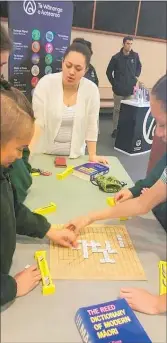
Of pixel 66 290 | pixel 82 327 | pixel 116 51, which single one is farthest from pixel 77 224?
pixel 116 51

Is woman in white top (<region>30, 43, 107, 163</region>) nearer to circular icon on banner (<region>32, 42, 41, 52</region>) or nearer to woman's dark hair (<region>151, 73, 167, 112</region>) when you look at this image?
woman's dark hair (<region>151, 73, 167, 112</region>)

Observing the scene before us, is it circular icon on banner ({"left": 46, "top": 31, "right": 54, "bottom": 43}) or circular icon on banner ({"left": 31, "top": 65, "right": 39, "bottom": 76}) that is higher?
circular icon on banner ({"left": 46, "top": 31, "right": 54, "bottom": 43})

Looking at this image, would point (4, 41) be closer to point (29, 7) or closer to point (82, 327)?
point (82, 327)

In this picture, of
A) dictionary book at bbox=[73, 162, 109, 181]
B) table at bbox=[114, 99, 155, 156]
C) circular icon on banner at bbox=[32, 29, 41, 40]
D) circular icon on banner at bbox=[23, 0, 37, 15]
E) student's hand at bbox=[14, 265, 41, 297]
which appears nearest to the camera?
student's hand at bbox=[14, 265, 41, 297]

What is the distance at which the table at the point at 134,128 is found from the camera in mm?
3256

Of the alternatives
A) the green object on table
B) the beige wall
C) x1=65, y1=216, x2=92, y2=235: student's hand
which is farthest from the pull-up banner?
x1=65, y1=216, x2=92, y2=235: student's hand

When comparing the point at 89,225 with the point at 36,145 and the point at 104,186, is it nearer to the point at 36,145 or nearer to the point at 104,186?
the point at 104,186

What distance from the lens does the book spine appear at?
561 mm

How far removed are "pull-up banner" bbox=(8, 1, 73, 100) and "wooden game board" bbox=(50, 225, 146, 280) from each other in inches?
92.7

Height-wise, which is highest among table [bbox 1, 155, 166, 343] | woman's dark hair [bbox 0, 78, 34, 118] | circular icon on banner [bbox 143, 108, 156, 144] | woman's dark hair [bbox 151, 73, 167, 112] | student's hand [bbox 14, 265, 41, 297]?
woman's dark hair [bbox 151, 73, 167, 112]

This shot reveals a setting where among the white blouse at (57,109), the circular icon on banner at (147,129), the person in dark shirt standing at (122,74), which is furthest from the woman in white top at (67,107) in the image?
the person in dark shirt standing at (122,74)

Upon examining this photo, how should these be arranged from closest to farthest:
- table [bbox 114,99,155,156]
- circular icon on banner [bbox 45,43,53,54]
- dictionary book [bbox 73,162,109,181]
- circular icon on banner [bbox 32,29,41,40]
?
1. dictionary book [bbox 73,162,109,181]
2. circular icon on banner [bbox 32,29,41,40]
3. circular icon on banner [bbox 45,43,53,54]
4. table [bbox 114,99,155,156]

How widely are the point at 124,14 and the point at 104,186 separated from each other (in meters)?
4.08

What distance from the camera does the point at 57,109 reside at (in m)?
1.44
